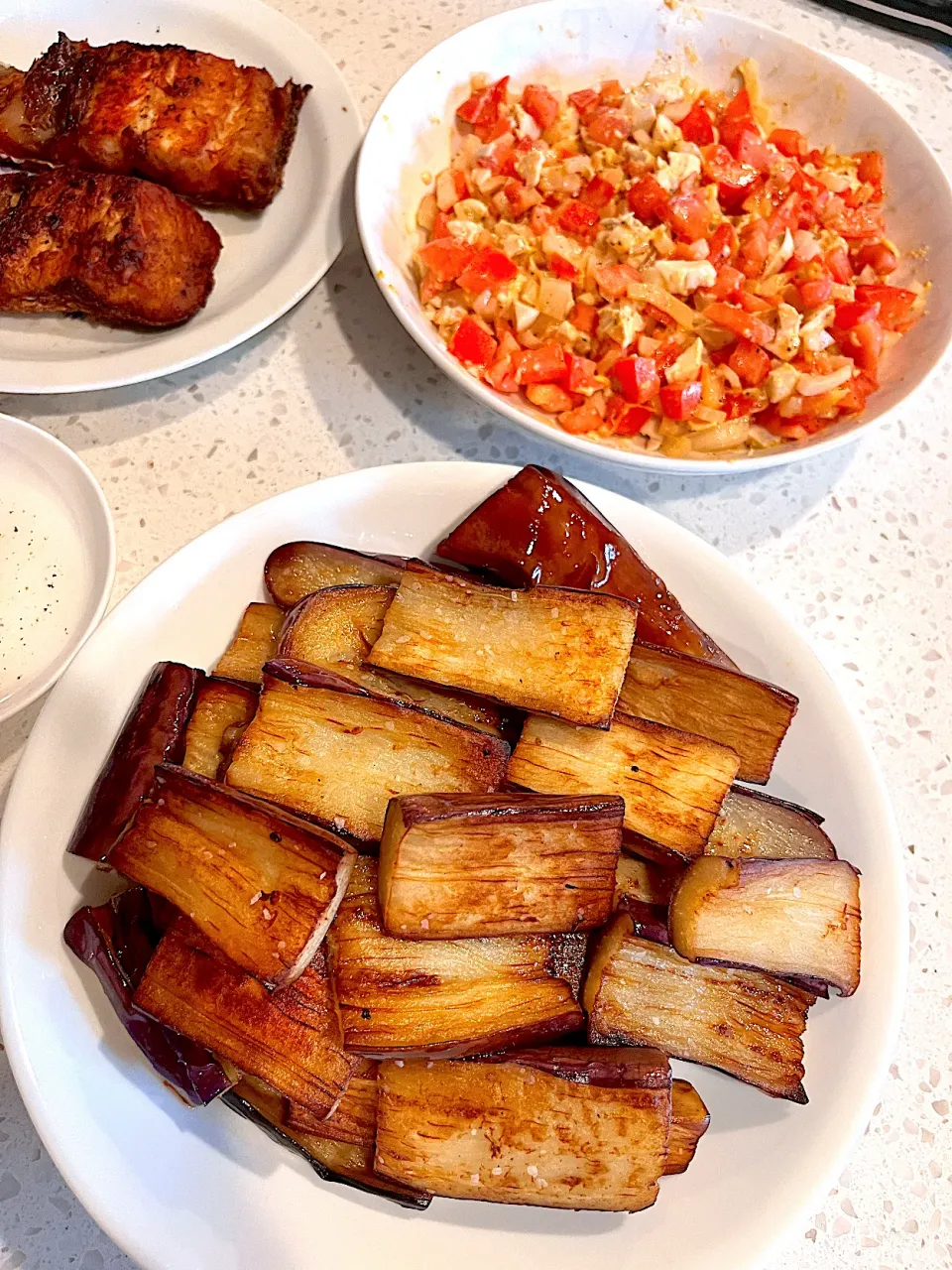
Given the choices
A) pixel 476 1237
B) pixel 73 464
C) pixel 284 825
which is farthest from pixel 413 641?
pixel 73 464

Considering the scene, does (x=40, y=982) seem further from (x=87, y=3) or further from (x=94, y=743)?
(x=87, y=3)

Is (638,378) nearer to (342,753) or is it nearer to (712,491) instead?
(712,491)

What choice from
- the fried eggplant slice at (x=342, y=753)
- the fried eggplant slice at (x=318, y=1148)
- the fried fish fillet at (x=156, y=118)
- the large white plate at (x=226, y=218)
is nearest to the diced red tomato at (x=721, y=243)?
the large white plate at (x=226, y=218)

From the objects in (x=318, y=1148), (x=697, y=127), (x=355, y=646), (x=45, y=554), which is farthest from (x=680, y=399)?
(x=318, y=1148)

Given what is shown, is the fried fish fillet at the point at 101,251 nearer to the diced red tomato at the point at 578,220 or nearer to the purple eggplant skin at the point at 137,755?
the diced red tomato at the point at 578,220

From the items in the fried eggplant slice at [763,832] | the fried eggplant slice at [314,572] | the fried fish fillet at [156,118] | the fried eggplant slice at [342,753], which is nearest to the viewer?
the fried eggplant slice at [342,753]

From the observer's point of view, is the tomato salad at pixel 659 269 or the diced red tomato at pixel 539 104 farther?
the diced red tomato at pixel 539 104
